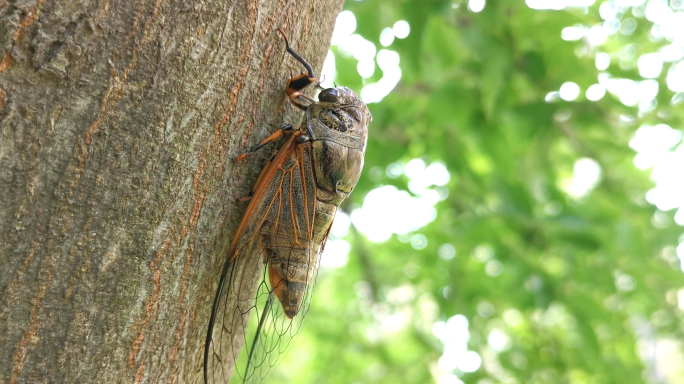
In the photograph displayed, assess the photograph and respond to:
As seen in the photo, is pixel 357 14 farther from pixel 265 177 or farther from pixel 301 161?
pixel 265 177

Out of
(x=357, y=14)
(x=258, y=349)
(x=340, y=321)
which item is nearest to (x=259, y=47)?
(x=258, y=349)

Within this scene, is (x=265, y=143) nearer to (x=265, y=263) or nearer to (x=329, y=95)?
(x=265, y=263)

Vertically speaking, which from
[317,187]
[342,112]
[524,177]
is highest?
[524,177]

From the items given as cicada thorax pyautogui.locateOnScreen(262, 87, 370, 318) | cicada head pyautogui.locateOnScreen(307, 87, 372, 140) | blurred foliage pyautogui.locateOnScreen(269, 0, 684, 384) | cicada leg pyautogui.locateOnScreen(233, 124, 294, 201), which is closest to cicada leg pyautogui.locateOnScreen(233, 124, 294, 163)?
cicada leg pyautogui.locateOnScreen(233, 124, 294, 201)

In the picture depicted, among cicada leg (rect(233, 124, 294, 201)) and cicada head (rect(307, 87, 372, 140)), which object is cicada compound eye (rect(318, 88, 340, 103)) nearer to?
cicada head (rect(307, 87, 372, 140))

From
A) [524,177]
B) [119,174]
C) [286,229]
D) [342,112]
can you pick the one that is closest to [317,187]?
[286,229]

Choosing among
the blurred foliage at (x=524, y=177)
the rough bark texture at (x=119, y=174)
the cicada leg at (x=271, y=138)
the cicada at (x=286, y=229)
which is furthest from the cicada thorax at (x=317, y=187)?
the blurred foliage at (x=524, y=177)
